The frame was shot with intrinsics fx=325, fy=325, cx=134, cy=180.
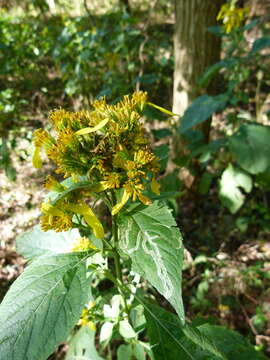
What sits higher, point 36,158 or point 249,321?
point 36,158

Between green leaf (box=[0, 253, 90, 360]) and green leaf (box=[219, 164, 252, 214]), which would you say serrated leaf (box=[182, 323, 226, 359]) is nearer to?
green leaf (box=[0, 253, 90, 360])

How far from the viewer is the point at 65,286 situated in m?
1.02

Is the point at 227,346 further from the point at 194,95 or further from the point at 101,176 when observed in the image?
the point at 194,95

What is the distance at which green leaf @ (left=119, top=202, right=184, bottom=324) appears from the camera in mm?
847

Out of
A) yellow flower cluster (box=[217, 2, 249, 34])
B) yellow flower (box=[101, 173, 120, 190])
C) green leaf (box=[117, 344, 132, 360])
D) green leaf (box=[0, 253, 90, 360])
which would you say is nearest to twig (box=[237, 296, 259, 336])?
green leaf (box=[117, 344, 132, 360])

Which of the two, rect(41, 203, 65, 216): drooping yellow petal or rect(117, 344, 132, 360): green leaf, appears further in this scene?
rect(117, 344, 132, 360): green leaf

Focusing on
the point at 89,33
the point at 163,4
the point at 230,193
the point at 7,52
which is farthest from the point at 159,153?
the point at 163,4

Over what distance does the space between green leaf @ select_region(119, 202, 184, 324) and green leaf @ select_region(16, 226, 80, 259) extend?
1.33ft

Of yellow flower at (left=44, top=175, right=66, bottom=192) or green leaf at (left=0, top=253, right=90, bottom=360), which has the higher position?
yellow flower at (left=44, top=175, right=66, bottom=192)

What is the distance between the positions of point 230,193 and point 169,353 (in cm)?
190

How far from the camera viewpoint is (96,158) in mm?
1061

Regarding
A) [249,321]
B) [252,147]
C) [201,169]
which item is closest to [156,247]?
[249,321]

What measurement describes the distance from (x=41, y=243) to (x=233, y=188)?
6.63ft

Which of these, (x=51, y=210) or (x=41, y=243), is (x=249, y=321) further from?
(x=51, y=210)
